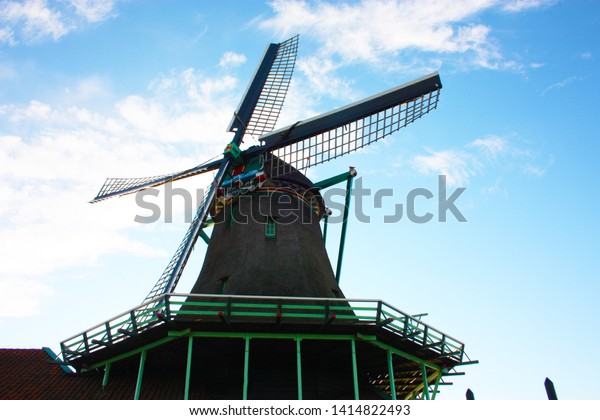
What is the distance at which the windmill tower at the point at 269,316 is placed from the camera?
12500mm

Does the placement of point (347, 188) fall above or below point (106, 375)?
above

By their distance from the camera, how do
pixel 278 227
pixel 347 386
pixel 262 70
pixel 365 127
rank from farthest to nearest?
pixel 262 70 < pixel 365 127 < pixel 278 227 < pixel 347 386

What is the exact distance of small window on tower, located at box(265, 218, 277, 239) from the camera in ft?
52.9

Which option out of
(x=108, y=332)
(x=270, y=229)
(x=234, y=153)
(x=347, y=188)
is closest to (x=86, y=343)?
(x=108, y=332)

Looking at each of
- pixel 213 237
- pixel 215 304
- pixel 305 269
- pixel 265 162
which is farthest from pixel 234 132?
pixel 215 304

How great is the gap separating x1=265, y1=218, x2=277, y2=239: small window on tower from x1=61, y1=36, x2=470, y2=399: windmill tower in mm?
46

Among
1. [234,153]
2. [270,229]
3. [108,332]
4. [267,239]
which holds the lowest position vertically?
[108,332]

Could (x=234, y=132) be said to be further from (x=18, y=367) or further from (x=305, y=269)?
(x=18, y=367)

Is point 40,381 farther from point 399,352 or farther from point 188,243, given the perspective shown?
point 399,352

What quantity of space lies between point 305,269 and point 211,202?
4642mm

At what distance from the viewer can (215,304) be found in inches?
477

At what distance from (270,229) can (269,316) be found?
4.33 metres

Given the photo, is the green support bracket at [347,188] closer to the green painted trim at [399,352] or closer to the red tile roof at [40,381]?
the green painted trim at [399,352]

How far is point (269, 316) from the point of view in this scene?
12.6 metres
